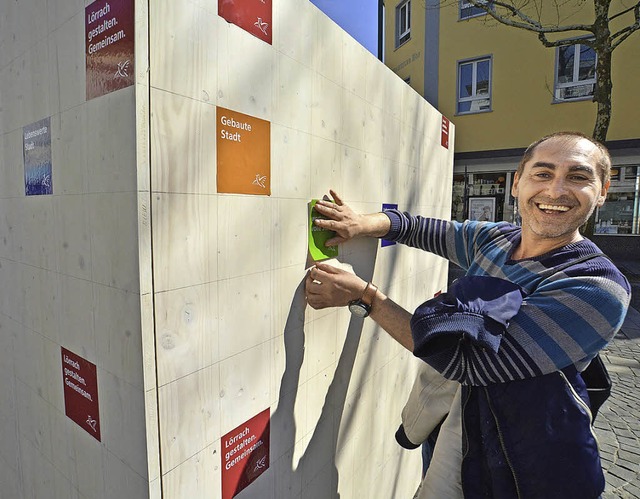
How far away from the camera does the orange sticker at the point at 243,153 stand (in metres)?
1.07

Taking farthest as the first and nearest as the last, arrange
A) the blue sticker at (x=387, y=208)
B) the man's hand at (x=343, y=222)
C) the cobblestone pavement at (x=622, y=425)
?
1. the cobblestone pavement at (x=622, y=425)
2. the blue sticker at (x=387, y=208)
3. the man's hand at (x=343, y=222)

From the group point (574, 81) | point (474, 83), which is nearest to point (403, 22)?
point (474, 83)

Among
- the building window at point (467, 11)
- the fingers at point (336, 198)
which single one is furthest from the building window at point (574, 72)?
the fingers at point (336, 198)

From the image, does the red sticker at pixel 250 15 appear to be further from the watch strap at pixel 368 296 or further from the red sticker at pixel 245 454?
the red sticker at pixel 245 454

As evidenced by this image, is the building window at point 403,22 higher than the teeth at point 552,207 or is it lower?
higher

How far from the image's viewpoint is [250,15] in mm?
1138

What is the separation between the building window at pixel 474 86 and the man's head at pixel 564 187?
37.2 feet

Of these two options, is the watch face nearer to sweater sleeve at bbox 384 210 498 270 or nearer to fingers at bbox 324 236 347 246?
fingers at bbox 324 236 347 246

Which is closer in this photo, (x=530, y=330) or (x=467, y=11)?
(x=530, y=330)

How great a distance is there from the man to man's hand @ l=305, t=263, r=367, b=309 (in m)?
0.03

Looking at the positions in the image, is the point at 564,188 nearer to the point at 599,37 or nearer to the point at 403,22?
the point at 599,37

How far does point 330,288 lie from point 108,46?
3.13 feet

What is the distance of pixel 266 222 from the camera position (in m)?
1.24

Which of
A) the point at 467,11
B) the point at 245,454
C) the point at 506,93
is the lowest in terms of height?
the point at 245,454
